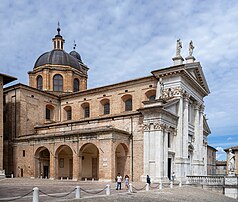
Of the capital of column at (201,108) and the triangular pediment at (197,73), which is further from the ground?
the triangular pediment at (197,73)

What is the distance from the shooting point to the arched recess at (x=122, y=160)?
2970 centimetres

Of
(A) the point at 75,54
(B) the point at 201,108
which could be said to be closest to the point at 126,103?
(B) the point at 201,108

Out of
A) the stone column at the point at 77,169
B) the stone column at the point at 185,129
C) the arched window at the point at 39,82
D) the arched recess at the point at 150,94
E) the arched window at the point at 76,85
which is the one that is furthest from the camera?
the arched window at the point at 76,85

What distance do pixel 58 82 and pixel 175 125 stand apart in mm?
19716

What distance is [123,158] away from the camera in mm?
30031

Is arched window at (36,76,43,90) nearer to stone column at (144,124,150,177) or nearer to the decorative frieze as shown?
the decorative frieze

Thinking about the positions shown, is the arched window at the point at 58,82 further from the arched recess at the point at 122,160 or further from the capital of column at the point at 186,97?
the capital of column at the point at 186,97

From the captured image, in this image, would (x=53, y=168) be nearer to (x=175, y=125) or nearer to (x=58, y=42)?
(x=175, y=125)

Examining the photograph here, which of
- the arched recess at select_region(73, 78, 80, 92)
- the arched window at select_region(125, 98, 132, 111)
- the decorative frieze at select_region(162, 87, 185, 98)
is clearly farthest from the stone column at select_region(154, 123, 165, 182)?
the arched recess at select_region(73, 78, 80, 92)

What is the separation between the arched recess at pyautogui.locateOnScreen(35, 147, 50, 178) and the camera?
33312mm

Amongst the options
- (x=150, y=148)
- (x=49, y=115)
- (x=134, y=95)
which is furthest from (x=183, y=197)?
(x=49, y=115)

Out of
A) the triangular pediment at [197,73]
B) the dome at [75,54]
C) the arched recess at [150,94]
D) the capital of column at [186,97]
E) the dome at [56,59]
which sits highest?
the dome at [75,54]

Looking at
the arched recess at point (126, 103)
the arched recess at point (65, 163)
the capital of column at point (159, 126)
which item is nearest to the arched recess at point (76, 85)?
the arched recess at point (126, 103)

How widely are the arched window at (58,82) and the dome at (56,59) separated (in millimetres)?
1956
